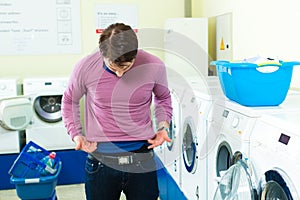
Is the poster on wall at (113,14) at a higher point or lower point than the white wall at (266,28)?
higher

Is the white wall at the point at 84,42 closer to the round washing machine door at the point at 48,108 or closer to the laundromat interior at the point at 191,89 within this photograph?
the laundromat interior at the point at 191,89

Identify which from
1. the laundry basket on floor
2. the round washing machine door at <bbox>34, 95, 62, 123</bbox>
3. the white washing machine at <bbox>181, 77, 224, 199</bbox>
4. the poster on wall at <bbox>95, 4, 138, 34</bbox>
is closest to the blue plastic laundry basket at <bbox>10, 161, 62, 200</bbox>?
the laundry basket on floor

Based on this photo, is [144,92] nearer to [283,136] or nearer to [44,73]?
[283,136]

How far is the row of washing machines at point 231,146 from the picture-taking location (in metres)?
1.58

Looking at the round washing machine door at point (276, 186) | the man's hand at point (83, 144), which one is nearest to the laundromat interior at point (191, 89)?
the round washing machine door at point (276, 186)

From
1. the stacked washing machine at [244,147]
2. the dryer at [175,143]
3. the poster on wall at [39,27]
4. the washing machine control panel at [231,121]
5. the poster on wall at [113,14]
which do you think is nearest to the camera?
the stacked washing machine at [244,147]

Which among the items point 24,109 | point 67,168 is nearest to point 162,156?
point 67,168

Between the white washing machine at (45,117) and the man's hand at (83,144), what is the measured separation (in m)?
2.01

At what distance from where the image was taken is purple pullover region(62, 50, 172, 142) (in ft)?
6.53

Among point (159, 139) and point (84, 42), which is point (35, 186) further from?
point (84, 42)

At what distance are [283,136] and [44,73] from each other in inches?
138

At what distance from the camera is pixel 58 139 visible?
4.01 metres

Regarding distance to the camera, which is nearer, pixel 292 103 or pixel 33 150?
pixel 292 103

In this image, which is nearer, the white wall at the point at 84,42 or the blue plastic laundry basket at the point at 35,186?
the blue plastic laundry basket at the point at 35,186
